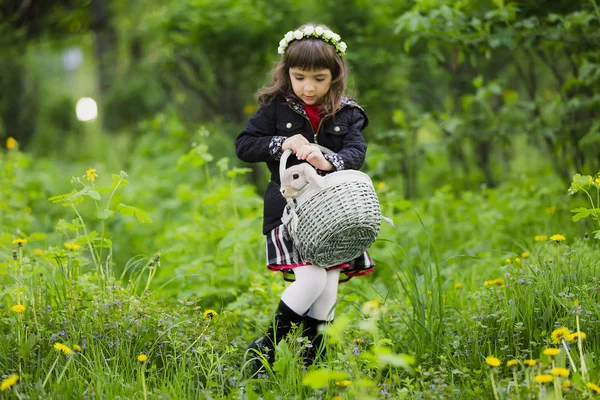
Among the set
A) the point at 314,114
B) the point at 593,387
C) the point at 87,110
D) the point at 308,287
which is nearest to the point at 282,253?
the point at 308,287

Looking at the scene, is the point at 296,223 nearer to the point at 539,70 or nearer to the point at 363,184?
the point at 363,184

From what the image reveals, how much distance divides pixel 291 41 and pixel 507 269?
1428 millimetres

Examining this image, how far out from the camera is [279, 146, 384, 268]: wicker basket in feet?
8.40

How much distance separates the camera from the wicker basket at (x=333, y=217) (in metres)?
2.56

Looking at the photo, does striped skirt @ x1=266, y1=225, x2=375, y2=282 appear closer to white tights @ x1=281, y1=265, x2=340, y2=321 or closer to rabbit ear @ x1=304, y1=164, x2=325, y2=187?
white tights @ x1=281, y1=265, x2=340, y2=321

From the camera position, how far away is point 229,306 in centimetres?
347

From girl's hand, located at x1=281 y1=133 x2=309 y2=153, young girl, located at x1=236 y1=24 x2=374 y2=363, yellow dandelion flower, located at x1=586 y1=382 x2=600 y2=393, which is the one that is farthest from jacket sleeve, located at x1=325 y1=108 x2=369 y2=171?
yellow dandelion flower, located at x1=586 y1=382 x2=600 y2=393

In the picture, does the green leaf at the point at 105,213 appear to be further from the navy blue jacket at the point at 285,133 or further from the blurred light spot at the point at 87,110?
the blurred light spot at the point at 87,110

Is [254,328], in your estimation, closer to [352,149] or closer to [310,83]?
[352,149]

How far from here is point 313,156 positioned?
266cm

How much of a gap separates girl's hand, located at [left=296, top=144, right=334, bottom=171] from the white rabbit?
5 cm

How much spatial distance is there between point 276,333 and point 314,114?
3.10ft

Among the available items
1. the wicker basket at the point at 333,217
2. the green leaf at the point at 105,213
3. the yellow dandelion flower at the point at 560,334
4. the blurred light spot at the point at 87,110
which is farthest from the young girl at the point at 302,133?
the blurred light spot at the point at 87,110

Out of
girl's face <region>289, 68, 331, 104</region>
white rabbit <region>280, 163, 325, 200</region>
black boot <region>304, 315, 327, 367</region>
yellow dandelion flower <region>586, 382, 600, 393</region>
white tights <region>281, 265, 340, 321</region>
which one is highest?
girl's face <region>289, 68, 331, 104</region>
